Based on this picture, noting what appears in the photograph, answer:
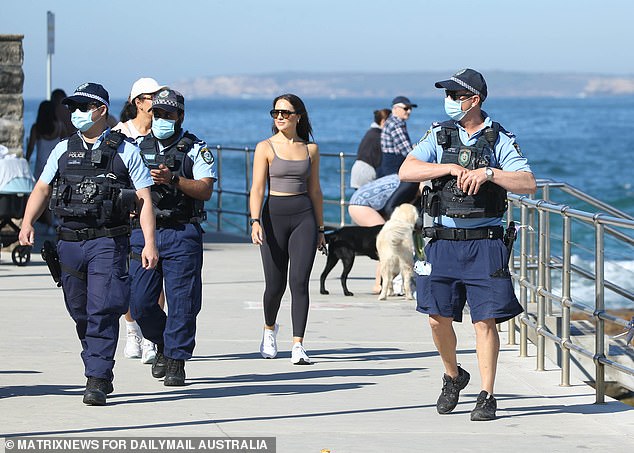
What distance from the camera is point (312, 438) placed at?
705cm

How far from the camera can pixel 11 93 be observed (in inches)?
Answer: 666

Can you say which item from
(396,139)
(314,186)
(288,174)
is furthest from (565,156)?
(288,174)

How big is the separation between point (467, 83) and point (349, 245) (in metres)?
6.23

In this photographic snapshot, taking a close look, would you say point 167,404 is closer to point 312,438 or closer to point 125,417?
point 125,417

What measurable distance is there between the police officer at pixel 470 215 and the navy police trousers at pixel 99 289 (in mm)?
1627

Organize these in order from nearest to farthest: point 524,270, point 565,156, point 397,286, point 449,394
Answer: point 449,394 → point 524,270 → point 397,286 → point 565,156

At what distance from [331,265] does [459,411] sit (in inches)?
233

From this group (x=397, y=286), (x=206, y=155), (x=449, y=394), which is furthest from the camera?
(x=397, y=286)

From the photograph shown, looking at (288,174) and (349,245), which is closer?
(288,174)

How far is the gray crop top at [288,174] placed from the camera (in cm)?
977

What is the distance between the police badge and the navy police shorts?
42 cm

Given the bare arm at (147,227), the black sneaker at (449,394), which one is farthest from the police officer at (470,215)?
the bare arm at (147,227)

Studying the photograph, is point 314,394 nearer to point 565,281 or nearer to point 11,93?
point 565,281

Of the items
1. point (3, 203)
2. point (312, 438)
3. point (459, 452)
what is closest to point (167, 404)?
point (312, 438)
